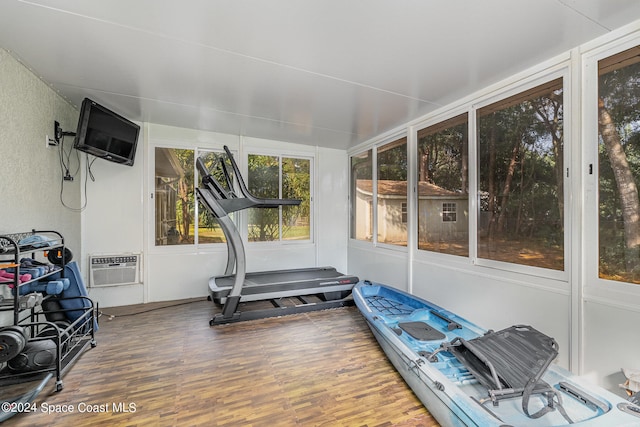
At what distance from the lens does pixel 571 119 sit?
2084 millimetres

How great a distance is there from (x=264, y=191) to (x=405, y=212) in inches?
92.5

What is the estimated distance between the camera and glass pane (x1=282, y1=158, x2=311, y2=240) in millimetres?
5098

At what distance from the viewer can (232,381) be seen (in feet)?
7.15

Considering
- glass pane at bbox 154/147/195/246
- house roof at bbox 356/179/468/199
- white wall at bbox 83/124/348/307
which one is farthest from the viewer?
glass pane at bbox 154/147/195/246

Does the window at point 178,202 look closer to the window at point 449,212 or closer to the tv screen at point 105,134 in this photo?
the tv screen at point 105,134

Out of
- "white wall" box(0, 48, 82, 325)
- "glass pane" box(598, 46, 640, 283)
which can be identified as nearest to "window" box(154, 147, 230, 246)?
"white wall" box(0, 48, 82, 325)

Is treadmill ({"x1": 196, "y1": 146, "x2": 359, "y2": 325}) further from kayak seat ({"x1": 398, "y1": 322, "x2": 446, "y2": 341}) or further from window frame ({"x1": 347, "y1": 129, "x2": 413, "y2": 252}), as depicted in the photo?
kayak seat ({"x1": 398, "y1": 322, "x2": 446, "y2": 341})

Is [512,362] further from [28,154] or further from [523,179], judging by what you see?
[28,154]

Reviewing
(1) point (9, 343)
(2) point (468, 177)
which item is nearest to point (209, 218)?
(1) point (9, 343)

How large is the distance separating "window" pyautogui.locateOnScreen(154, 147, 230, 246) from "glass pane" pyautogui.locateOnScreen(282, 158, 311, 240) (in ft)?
3.77

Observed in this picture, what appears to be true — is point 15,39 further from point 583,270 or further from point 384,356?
point 583,270

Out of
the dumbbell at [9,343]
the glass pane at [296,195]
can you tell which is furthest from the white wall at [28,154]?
the glass pane at [296,195]

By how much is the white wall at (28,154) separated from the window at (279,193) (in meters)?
2.36

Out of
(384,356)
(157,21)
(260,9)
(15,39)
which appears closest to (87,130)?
(15,39)
